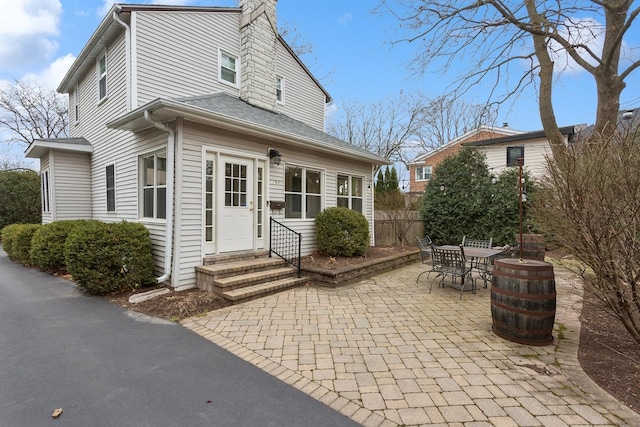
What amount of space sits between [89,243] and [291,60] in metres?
8.74

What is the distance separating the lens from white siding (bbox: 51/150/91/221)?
28.7 ft

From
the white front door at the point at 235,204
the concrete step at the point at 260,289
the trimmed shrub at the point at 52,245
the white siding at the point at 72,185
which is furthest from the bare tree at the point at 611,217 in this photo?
the white siding at the point at 72,185

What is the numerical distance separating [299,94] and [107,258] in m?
8.40

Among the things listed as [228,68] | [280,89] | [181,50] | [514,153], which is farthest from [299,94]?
[514,153]

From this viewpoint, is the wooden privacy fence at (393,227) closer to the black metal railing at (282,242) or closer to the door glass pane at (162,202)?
the black metal railing at (282,242)

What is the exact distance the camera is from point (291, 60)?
10828 mm

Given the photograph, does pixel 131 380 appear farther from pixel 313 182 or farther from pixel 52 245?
pixel 313 182

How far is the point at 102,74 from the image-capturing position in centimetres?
823

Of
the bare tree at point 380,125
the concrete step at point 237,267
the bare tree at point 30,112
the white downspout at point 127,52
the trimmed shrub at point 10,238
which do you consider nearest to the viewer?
the concrete step at point 237,267

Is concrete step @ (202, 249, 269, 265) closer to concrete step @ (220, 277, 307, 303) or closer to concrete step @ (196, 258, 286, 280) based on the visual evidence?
concrete step @ (196, 258, 286, 280)

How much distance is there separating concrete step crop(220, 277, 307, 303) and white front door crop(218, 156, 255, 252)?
1.19 metres

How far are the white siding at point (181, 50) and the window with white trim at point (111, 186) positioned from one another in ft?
6.92

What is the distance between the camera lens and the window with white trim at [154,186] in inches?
231

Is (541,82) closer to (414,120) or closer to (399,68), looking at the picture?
(399,68)
